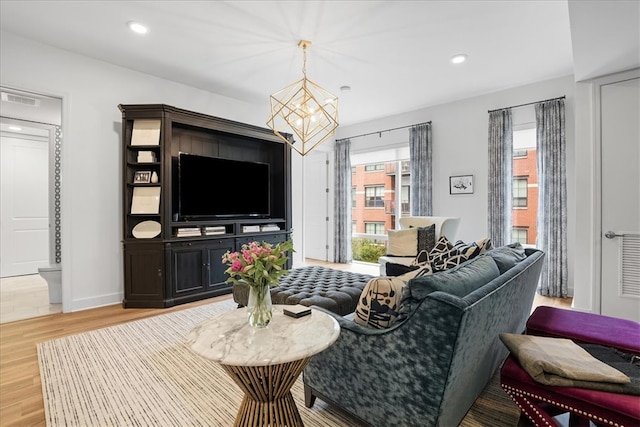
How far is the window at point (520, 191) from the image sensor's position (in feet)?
15.1

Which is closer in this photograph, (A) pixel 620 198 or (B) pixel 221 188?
(A) pixel 620 198

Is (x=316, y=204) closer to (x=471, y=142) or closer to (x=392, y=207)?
(x=392, y=207)

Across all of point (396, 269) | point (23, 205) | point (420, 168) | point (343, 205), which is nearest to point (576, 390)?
point (396, 269)

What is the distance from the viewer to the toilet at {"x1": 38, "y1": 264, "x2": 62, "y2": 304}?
381 centimetres

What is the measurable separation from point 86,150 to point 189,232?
1.51 meters

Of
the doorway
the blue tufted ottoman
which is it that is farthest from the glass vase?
the doorway

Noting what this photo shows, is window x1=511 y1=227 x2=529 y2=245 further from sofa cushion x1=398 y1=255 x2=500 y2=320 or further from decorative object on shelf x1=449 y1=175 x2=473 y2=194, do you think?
sofa cushion x1=398 y1=255 x2=500 y2=320

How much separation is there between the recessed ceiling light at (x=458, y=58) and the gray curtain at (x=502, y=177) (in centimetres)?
134

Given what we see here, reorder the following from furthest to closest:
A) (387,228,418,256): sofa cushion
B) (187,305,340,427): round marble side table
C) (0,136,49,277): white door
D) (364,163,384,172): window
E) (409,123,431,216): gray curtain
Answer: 1. (364,163,384,172): window
2. (0,136,49,277): white door
3. (409,123,431,216): gray curtain
4. (387,228,418,256): sofa cushion
5. (187,305,340,427): round marble side table

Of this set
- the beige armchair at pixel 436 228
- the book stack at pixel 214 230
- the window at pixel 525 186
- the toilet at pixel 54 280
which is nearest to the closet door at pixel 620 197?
the window at pixel 525 186

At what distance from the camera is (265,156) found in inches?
213

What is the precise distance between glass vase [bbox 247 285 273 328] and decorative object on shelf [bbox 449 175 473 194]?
175 inches

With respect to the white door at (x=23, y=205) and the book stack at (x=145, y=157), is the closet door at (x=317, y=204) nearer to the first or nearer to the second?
the book stack at (x=145, y=157)

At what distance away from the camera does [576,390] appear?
1286 mm
